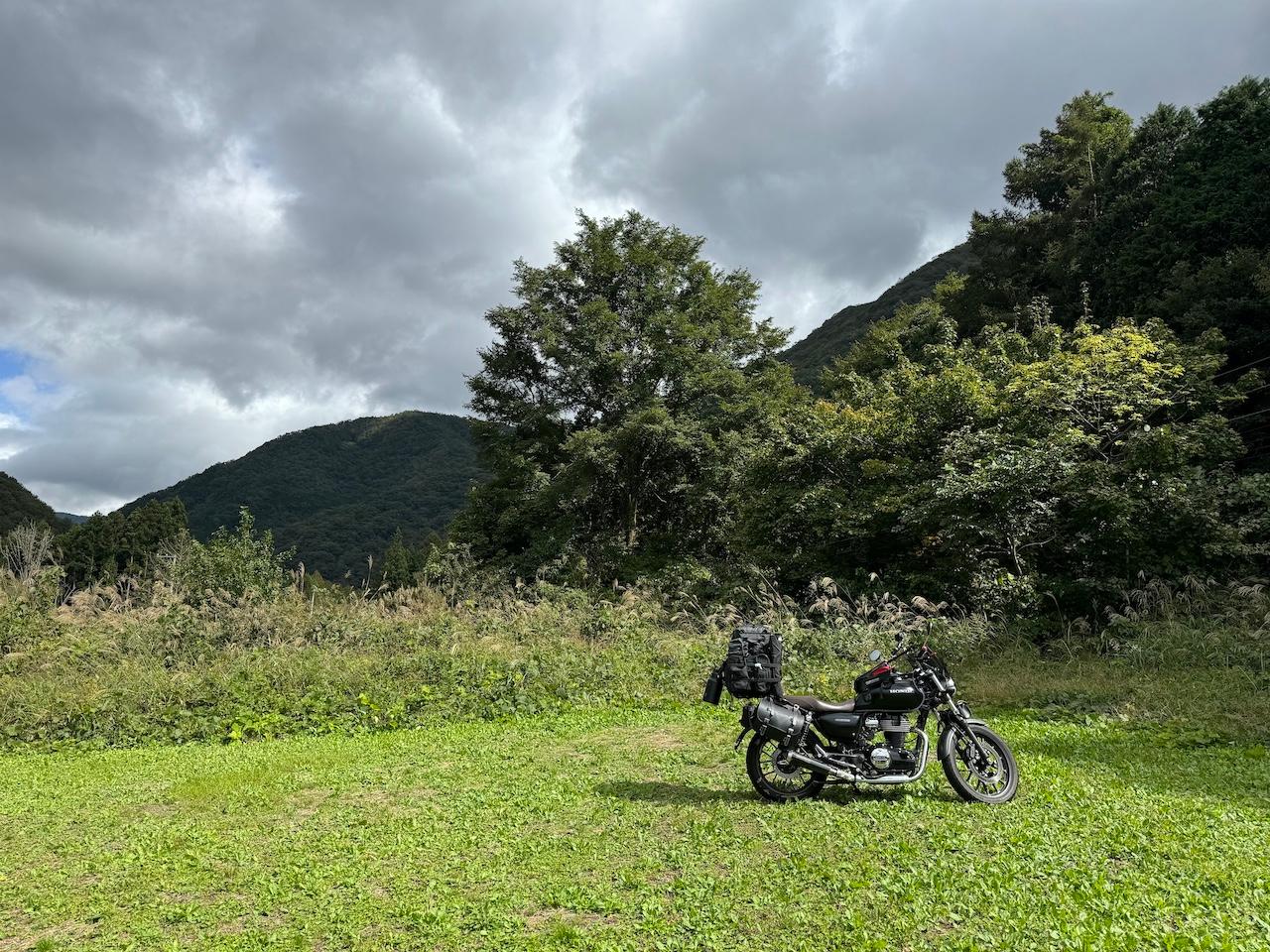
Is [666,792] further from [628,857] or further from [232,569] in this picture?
[232,569]

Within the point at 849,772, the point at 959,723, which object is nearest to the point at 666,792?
the point at 849,772

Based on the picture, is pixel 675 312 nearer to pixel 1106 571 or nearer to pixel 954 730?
pixel 1106 571

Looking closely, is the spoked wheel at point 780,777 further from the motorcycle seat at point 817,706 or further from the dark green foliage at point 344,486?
the dark green foliage at point 344,486

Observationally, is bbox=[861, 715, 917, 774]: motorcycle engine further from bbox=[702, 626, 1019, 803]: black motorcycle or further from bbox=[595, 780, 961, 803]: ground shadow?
bbox=[595, 780, 961, 803]: ground shadow

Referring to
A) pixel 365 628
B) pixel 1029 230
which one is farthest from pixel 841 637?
pixel 1029 230

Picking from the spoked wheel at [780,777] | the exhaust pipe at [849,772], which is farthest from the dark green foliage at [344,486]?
the exhaust pipe at [849,772]

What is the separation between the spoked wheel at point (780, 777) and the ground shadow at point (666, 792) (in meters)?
0.17

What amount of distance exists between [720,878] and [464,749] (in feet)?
12.9

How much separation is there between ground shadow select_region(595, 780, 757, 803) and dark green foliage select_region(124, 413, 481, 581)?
65377mm

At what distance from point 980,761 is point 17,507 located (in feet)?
287

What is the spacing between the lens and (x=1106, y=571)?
1228 centimetres

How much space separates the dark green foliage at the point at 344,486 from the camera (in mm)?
75938

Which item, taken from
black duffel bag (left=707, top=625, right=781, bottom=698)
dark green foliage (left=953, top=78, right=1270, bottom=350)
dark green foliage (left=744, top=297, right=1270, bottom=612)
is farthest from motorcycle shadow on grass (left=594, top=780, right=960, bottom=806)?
dark green foliage (left=953, top=78, right=1270, bottom=350)

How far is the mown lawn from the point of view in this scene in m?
3.39
